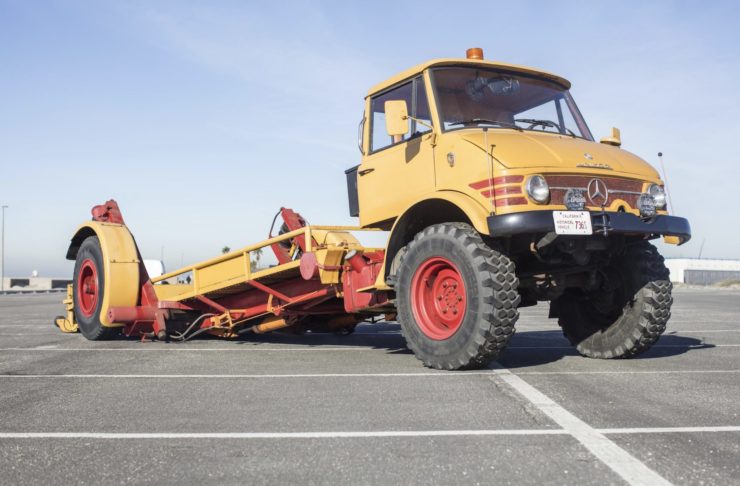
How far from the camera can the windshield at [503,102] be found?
21.3ft

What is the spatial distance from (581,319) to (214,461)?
4.80 meters

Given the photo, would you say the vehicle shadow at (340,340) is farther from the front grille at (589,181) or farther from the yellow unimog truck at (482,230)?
the front grille at (589,181)

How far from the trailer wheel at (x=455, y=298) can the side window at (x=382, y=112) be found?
1307 millimetres

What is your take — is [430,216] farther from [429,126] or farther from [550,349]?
[550,349]

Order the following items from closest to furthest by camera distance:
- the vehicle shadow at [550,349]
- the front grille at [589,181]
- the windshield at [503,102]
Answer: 1. the front grille at [589,181]
2. the windshield at [503,102]
3. the vehicle shadow at [550,349]

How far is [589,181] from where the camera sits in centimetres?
577

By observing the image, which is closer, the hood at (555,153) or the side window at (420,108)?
the hood at (555,153)

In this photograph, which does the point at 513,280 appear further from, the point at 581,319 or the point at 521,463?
the point at 521,463

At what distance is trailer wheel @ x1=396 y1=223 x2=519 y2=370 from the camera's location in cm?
541

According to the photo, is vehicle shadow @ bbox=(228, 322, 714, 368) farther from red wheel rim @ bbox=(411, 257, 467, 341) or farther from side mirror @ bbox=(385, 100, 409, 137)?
side mirror @ bbox=(385, 100, 409, 137)

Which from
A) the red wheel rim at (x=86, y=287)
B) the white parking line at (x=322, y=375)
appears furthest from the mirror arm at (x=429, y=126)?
the red wheel rim at (x=86, y=287)

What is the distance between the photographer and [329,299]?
7.96 meters

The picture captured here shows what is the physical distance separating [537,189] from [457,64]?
1754mm

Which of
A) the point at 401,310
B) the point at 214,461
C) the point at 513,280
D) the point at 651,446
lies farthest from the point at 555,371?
the point at 214,461
